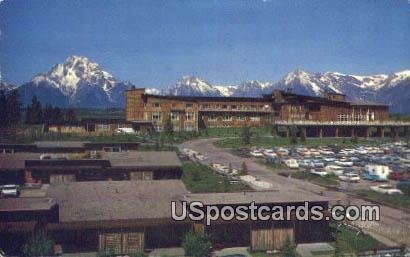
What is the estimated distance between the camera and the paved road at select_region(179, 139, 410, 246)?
20188 millimetres

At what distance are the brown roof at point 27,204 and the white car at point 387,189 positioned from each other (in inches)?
634

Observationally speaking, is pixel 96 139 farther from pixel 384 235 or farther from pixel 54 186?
pixel 384 235

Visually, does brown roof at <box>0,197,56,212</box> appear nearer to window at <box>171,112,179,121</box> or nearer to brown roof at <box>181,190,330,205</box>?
brown roof at <box>181,190,330,205</box>

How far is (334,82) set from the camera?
44.1 meters

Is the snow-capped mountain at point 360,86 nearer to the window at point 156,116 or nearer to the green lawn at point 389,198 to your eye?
the window at point 156,116

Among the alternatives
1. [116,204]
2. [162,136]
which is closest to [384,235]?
[116,204]

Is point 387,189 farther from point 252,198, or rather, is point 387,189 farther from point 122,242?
point 122,242

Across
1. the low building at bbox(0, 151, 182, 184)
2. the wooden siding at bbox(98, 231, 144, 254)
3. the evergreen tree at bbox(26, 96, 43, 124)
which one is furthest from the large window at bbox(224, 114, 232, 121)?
the wooden siding at bbox(98, 231, 144, 254)

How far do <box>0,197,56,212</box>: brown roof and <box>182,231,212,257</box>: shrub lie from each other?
519 centimetres

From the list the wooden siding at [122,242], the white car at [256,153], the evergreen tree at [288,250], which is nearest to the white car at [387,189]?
the white car at [256,153]

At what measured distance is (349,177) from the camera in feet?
96.0

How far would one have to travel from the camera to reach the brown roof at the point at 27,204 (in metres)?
17.8

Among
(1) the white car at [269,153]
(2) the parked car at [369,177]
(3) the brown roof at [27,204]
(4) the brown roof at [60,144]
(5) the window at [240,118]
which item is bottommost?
(2) the parked car at [369,177]

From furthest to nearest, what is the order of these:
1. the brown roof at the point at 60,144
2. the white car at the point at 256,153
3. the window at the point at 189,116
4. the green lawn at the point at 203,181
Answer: the window at the point at 189,116 < the white car at the point at 256,153 < the brown roof at the point at 60,144 < the green lawn at the point at 203,181
